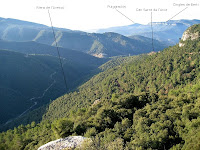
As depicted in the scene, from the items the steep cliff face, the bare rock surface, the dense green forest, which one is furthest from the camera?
the steep cliff face

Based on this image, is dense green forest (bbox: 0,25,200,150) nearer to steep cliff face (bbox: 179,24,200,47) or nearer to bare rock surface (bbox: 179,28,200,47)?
steep cliff face (bbox: 179,24,200,47)

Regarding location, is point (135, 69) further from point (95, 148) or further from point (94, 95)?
point (95, 148)

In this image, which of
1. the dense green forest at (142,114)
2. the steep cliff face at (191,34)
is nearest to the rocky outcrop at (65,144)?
the dense green forest at (142,114)

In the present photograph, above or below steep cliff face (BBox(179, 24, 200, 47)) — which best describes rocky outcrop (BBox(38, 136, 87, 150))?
below

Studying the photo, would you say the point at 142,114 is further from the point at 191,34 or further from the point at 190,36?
the point at 191,34

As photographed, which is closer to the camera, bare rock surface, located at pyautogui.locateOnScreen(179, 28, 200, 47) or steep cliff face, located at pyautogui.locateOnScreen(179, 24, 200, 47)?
bare rock surface, located at pyautogui.locateOnScreen(179, 28, 200, 47)

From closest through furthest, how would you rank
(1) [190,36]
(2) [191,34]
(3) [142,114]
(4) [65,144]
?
(4) [65,144] → (3) [142,114] → (1) [190,36] → (2) [191,34]

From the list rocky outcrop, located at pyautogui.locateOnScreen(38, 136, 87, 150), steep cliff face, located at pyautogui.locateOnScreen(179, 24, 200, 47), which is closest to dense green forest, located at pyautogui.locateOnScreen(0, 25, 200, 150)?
steep cliff face, located at pyautogui.locateOnScreen(179, 24, 200, 47)

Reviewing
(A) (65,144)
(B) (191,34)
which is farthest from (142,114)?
(B) (191,34)

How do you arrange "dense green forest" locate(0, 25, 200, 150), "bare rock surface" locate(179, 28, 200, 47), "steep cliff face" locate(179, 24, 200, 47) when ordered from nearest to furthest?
"dense green forest" locate(0, 25, 200, 150)
"bare rock surface" locate(179, 28, 200, 47)
"steep cliff face" locate(179, 24, 200, 47)

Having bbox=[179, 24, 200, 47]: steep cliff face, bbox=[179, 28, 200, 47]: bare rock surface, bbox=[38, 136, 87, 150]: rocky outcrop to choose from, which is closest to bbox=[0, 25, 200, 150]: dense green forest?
bbox=[179, 24, 200, 47]: steep cliff face
